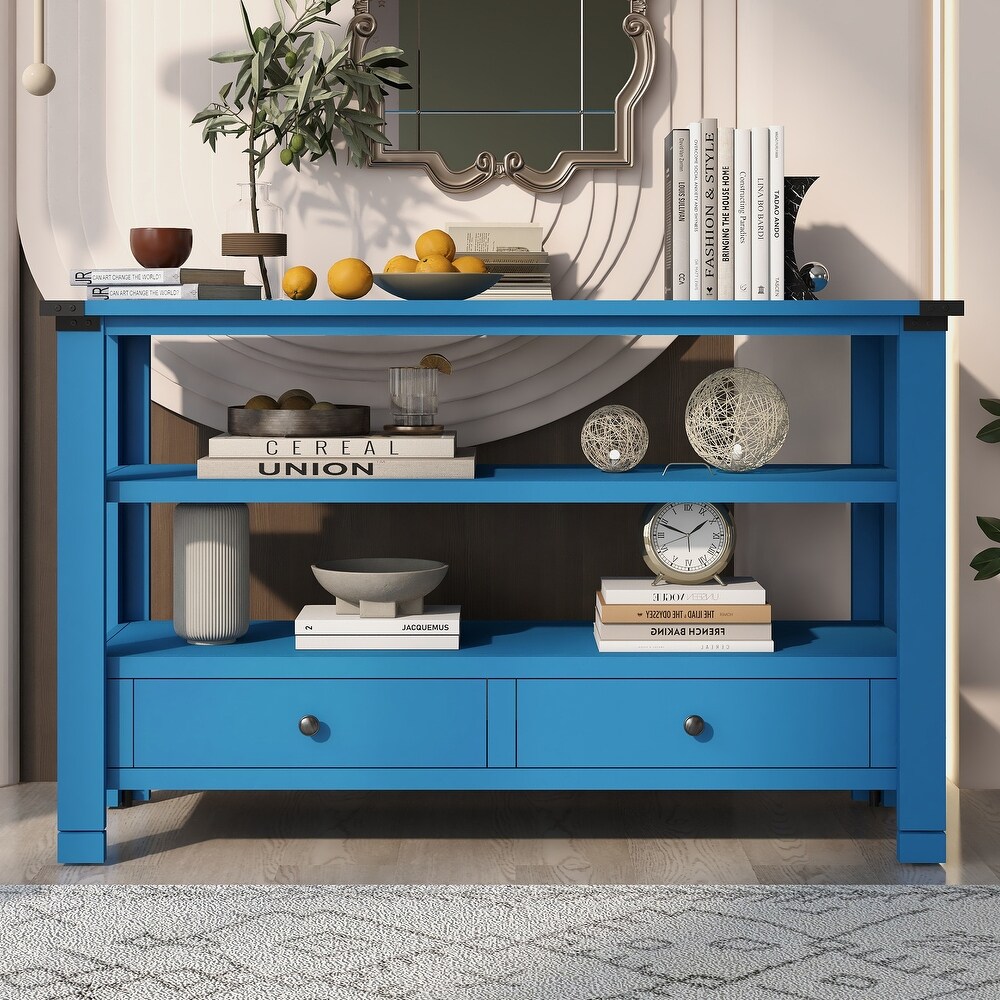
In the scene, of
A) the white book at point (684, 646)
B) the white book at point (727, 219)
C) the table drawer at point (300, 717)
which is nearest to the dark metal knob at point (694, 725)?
the white book at point (684, 646)

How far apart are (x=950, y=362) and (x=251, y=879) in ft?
5.84

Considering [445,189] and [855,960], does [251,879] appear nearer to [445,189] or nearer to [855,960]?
[855,960]

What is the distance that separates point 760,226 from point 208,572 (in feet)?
3.99

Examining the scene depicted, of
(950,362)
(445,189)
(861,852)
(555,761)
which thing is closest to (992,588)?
(950,362)

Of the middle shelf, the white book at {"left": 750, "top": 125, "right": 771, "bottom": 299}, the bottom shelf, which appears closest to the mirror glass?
the white book at {"left": 750, "top": 125, "right": 771, "bottom": 299}

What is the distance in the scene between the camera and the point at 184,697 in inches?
89.3

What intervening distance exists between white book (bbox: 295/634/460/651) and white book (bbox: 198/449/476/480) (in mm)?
296

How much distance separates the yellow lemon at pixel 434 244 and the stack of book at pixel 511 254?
14cm

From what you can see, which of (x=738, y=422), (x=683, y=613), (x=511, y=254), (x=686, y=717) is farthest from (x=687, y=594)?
(x=511, y=254)

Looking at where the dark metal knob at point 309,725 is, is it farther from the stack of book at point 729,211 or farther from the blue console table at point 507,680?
the stack of book at point 729,211

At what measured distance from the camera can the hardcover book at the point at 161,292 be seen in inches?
88.3

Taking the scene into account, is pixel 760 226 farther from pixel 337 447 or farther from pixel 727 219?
pixel 337 447

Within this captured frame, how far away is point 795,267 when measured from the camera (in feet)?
8.07

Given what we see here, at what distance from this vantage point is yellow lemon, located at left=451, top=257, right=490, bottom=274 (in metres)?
2.35
